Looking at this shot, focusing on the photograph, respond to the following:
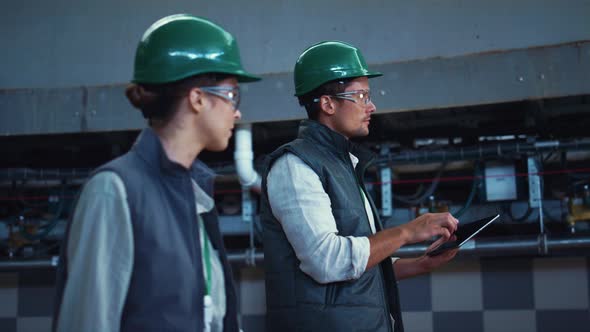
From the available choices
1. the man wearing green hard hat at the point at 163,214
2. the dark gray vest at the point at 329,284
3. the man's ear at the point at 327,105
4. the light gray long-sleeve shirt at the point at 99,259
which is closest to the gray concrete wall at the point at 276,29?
the man's ear at the point at 327,105

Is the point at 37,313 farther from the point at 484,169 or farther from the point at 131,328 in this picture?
the point at 131,328

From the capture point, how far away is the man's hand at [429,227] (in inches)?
52.7

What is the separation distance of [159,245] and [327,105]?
0.79 metres

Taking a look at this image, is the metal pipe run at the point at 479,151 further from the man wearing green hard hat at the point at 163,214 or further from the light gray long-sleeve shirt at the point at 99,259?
the light gray long-sleeve shirt at the point at 99,259

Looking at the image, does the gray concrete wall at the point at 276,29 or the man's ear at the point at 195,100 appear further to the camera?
the gray concrete wall at the point at 276,29

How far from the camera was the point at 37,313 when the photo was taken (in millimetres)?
2842

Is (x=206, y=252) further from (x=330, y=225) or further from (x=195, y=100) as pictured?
(x=330, y=225)

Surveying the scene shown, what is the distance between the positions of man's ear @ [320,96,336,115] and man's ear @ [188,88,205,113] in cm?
62

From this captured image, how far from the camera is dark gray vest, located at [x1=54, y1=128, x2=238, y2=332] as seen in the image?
0.84 metres

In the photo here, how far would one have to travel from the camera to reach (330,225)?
131 cm

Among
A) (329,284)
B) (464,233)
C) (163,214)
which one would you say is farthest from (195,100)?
(464,233)

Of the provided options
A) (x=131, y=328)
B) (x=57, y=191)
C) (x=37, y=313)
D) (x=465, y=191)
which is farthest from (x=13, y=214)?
(x=131, y=328)

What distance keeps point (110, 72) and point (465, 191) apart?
62.9 inches

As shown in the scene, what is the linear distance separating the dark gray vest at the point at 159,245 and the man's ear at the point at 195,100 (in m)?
0.08
